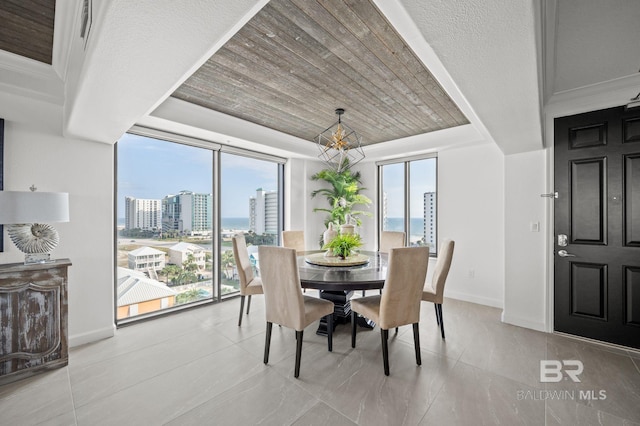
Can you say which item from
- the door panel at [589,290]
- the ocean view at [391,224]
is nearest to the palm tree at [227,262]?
the ocean view at [391,224]

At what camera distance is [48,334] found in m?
2.23

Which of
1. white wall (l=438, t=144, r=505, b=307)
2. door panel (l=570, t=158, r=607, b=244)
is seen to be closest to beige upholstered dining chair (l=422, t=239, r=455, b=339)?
door panel (l=570, t=158, r=607, b=244)

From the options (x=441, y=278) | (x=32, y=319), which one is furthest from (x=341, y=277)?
(x=32, y=319)

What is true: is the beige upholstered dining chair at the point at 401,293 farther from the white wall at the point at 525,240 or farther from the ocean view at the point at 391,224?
the ocean view at the point at 391,224

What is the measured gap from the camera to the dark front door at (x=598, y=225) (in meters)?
2.53

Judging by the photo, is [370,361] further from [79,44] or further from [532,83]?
[79,44]

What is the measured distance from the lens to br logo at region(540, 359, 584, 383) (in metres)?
2.09

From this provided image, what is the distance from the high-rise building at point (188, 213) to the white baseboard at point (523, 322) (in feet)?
13.0

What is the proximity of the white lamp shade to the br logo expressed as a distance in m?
4.00

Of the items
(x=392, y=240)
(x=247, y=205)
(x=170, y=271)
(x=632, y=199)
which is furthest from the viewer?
(x=247, y=205)

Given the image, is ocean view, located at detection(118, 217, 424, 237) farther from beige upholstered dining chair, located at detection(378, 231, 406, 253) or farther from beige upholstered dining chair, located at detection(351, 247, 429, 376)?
beige upholstered dining chair, located at detection(351, 247, 429, 376)

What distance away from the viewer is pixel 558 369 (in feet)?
7.29

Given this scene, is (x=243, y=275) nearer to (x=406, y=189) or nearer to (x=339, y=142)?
(x=339, y=142)

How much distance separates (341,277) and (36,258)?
2.55m
